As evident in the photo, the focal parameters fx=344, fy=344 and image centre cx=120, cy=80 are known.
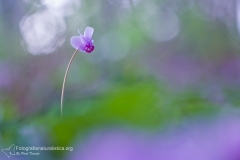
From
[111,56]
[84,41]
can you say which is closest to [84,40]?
[84,41]

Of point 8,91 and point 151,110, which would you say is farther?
point 8,91

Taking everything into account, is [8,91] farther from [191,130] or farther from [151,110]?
[191,130]

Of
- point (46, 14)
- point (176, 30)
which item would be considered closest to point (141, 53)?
point (176, 30)

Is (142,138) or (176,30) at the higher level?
(176,30)

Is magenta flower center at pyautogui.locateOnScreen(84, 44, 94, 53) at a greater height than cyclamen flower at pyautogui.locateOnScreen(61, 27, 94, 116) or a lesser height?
lesser

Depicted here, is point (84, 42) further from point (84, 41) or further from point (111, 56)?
point (111, 56)

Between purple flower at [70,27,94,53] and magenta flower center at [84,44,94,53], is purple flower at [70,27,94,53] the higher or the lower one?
the higher one

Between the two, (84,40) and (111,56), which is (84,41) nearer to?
(84,40)
